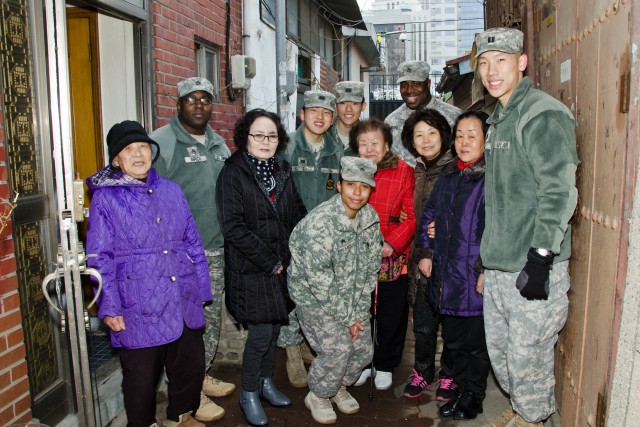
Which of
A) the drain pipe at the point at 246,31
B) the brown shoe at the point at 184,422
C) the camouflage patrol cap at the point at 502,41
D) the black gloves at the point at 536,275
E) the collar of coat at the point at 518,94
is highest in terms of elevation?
the drain pipe at the point at 246,31

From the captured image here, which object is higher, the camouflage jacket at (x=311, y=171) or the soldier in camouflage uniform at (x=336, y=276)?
the camouflage jacket at (x=311, y=171)

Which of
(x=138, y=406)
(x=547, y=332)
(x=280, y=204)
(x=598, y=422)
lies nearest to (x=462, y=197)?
(x=547, y=332)

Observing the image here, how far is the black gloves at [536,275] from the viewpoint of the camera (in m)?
2.59

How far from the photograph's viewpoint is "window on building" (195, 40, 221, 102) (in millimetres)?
5633

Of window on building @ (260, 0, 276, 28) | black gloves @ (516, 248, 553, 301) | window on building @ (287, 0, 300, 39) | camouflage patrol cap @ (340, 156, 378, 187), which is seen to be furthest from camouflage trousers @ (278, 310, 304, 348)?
window on building @ (287, 0, 300, 39)

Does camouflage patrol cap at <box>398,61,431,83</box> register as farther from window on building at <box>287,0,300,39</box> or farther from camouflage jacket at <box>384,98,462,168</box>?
window on building at <box>287,0,300,39</box>

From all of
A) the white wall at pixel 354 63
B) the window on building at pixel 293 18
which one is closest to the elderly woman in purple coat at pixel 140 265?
the window on building at pixel 293 18

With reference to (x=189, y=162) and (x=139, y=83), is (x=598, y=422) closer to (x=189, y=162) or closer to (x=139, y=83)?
(x=189, y=162)

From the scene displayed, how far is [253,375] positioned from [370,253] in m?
1.12

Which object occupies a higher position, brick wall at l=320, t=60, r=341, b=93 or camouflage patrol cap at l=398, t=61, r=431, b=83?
brick wall at l=320, t=60, r=341, b=93

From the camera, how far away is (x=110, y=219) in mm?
2838

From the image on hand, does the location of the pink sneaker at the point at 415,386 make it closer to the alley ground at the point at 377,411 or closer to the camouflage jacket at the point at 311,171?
the alley ground at the point at 377,411

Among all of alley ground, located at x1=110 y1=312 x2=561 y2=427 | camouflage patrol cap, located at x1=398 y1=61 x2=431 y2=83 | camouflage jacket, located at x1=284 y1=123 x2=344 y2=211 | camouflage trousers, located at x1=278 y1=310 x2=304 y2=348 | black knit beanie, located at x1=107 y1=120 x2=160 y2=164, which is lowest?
alley ground, located at x1=110 y1=312 x2=561 y2=427

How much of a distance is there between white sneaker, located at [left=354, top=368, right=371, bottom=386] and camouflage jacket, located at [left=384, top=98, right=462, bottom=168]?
163 centimetres
